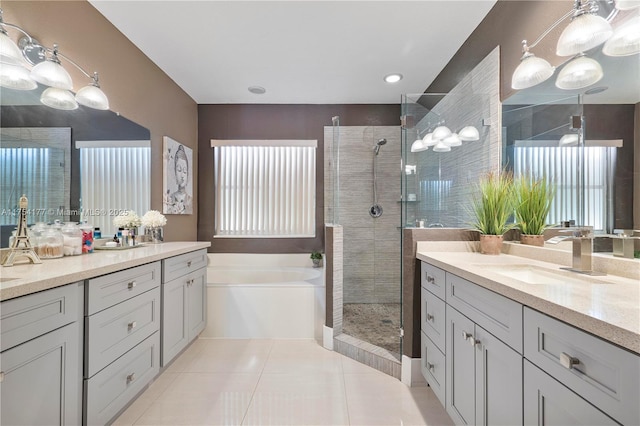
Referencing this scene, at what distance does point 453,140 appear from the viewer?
7.02 feet

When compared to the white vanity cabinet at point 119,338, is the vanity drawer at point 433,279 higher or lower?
higher

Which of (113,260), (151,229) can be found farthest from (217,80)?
(113,260)

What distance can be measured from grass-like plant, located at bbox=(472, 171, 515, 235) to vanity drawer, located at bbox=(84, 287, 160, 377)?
2.12 m

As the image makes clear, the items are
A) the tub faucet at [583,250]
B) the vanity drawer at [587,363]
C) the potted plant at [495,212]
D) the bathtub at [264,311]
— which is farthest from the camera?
the bathtub at [264,311]

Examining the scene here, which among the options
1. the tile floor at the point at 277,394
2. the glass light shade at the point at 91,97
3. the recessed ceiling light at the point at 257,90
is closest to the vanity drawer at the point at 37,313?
the tile floor at the point at 277,394

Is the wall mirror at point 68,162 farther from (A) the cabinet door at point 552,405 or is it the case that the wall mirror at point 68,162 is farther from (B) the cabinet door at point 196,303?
(A) the cabinet door at point 552,405

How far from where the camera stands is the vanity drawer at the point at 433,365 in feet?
4.94

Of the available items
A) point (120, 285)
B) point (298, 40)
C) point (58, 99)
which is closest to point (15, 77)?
point (58, 99)

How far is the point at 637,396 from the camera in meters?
0.55

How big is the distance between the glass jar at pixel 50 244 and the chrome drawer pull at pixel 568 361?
221 centimetres

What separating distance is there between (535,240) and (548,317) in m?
0.97

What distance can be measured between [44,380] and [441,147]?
8.23 ft

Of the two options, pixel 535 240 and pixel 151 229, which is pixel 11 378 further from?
pixel 535 240

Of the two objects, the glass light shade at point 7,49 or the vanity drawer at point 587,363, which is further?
the glass light shade at point 7,49
